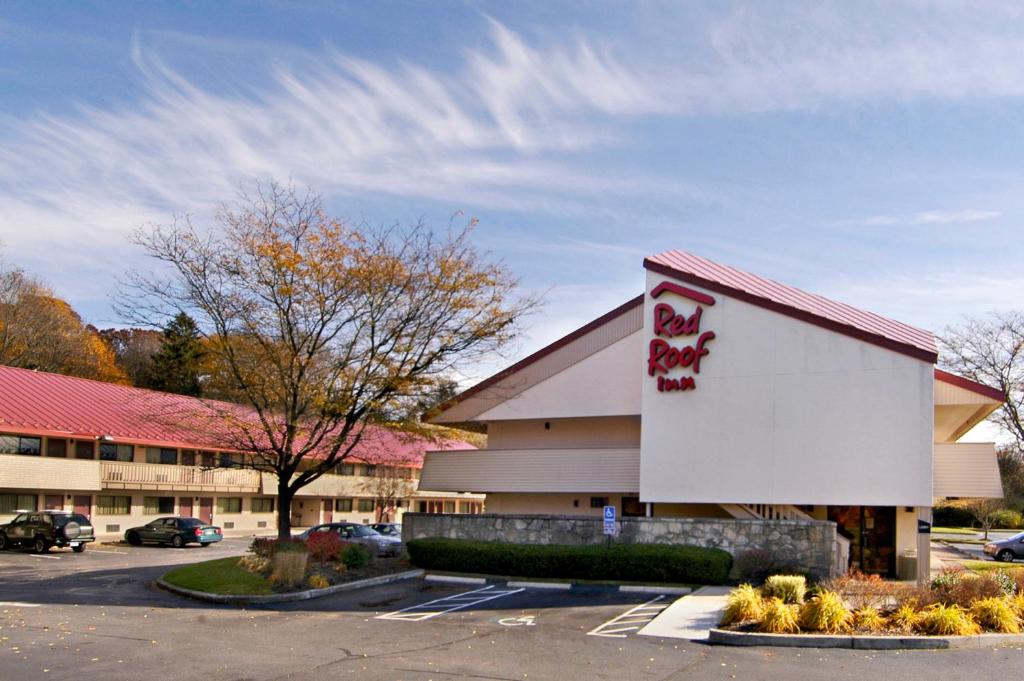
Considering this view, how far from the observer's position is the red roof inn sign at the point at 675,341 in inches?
1047

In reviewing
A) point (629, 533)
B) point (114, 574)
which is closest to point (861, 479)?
point (629, 533)

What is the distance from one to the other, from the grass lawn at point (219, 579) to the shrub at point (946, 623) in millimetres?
14510

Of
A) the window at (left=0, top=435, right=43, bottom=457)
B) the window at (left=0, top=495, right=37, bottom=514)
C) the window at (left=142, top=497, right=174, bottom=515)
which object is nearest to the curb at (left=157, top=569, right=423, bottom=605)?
the window at (left=0, top=435, right=43, bottom=457)

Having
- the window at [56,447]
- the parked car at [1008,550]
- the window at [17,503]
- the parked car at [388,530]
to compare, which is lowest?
the parked car at [1008,550]

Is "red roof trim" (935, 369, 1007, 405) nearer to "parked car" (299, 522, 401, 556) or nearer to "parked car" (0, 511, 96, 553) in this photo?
"parked car" (299, 522, 401, 556)

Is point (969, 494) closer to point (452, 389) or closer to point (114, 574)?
point (452, 389)

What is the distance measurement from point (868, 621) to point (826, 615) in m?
0.70

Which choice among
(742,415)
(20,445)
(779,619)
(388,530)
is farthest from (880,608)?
(20,445)

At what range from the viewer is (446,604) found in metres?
21.9

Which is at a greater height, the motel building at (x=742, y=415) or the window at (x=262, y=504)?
the motel building at (x=742, y=415)

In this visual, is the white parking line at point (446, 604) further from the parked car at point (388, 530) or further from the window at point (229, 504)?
the window at point (229, 504)

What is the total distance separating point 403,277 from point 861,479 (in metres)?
13.7

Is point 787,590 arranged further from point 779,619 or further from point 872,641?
point 872,641

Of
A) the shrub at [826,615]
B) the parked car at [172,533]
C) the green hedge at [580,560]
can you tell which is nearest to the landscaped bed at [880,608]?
the shrub at [826,615]
